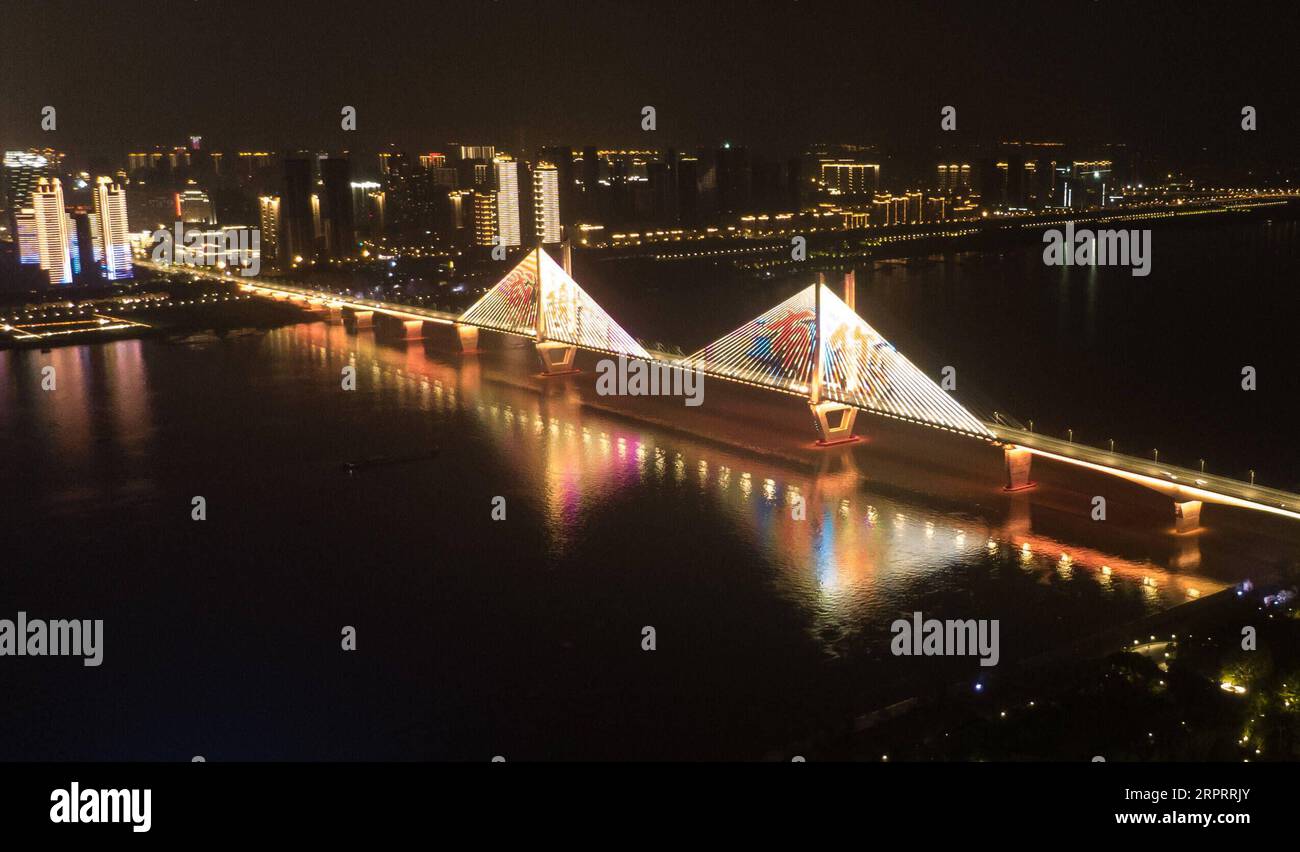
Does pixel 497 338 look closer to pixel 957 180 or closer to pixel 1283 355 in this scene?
pixel 1283 355

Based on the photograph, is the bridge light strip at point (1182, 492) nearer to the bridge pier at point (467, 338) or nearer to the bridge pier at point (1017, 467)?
the bridge pier at point (1017, 467)

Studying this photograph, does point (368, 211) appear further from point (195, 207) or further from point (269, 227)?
point (195, 207)

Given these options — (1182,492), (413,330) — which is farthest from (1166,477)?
(413,330)

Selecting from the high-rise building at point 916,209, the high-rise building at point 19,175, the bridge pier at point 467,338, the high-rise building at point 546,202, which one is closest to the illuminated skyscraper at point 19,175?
the high-rise building at point 19,175

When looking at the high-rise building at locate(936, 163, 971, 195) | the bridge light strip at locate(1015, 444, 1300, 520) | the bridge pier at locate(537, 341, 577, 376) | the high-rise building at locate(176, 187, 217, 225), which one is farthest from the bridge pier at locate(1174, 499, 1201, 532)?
the high-rise building at locate(936, 163, 971, 195)
